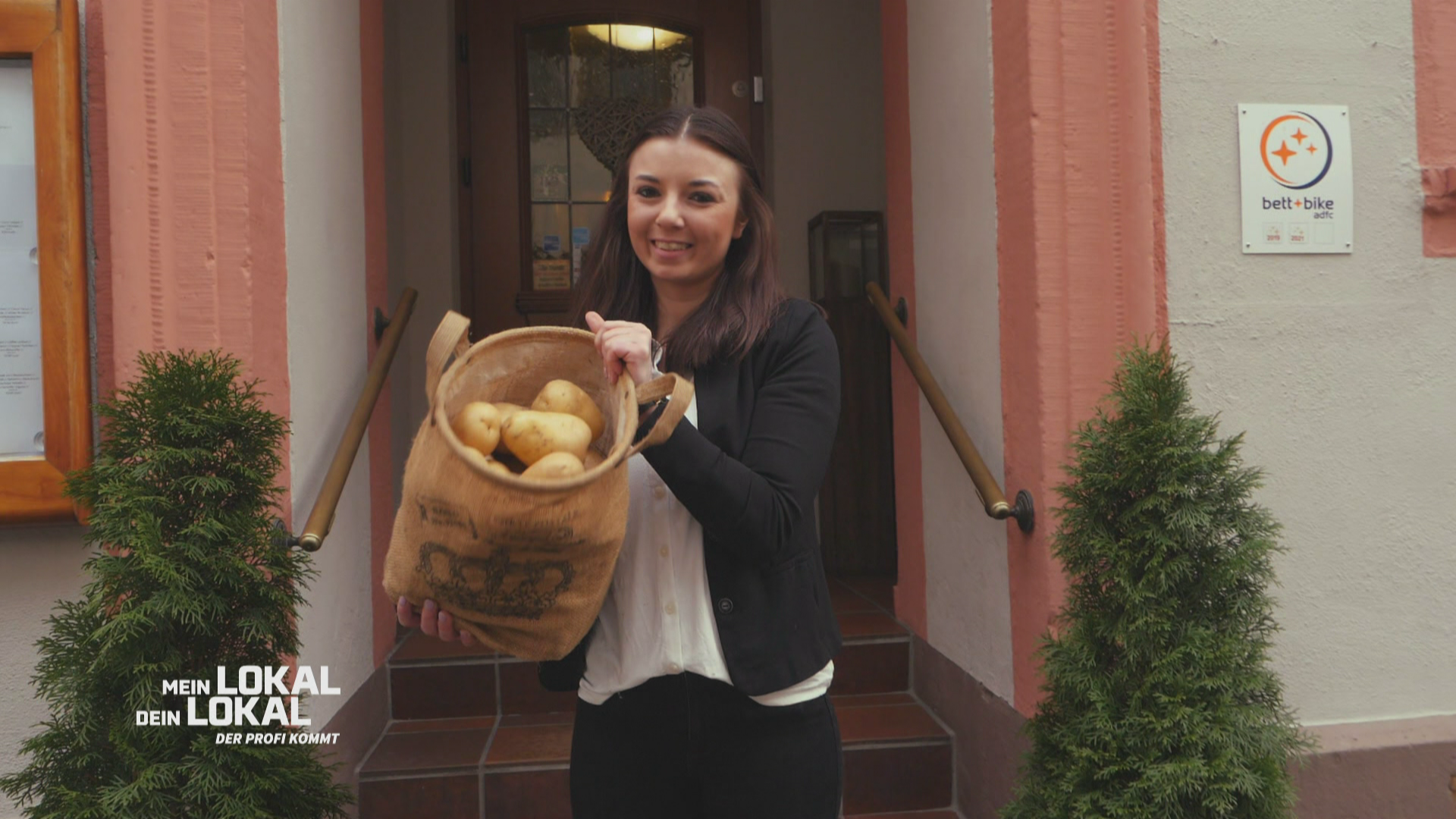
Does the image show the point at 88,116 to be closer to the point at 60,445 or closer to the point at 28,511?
the point at 60,445

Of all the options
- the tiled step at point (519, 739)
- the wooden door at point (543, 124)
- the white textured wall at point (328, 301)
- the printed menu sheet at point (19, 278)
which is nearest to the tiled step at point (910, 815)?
the tiled step at point (519, 739)

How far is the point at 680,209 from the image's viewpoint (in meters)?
1.50

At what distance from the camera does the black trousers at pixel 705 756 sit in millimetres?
1448

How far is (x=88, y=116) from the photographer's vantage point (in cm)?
234

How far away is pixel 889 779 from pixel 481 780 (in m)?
1.22

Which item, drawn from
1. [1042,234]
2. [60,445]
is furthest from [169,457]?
[1042,234]

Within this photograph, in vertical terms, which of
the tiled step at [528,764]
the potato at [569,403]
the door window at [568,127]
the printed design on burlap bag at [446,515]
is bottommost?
the tiled step at [528,764]

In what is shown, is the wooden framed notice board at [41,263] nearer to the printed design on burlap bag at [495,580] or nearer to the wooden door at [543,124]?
the printed design on burlap bag at [495,580]

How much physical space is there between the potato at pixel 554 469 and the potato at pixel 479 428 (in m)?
0.08

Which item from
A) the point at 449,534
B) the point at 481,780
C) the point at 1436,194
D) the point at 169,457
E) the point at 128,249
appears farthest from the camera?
the point at 481,780

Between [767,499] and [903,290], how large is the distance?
2.41m

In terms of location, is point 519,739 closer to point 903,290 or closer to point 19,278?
point 19,278

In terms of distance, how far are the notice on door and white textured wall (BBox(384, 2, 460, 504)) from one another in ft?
10.2

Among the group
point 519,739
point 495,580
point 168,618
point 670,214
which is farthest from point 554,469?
point 519,739
